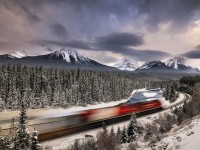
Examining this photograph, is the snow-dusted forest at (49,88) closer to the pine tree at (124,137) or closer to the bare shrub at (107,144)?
the pine tree at (124,137)

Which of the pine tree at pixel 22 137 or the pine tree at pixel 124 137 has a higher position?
the pine tree at pixel 22 137

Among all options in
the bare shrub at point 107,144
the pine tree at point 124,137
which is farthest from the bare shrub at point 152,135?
the bare shrub at point 107,144

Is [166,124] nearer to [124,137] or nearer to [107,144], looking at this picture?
[124,137]

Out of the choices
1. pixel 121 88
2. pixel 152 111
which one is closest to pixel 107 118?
pixel 152 111

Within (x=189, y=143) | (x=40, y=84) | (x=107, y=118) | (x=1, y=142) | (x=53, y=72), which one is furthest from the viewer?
(x=53, y=72)

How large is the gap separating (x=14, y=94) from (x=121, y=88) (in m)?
72.4

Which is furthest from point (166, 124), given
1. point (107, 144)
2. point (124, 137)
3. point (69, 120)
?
point (107, 144)

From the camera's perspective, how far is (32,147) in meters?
24.4

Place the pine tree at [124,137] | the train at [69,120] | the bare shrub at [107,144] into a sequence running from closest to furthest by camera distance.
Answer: the bare shrub at [107,144] < the pine tree at [124,137] < the train at [69,120]

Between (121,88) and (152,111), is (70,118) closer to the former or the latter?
(152,111)

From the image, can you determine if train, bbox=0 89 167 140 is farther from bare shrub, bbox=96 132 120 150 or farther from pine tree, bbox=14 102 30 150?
pine tree, bbox=14 102 30 150

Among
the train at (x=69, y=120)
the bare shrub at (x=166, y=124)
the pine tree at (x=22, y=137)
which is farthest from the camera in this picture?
the train at (x=69, y=120)

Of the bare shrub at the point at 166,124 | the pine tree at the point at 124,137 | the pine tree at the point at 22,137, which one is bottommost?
the pine tree at the point at 124,137

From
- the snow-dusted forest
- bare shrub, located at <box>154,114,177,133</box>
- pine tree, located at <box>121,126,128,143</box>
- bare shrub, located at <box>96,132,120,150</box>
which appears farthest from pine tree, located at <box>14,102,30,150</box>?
the snow-dusted forest
